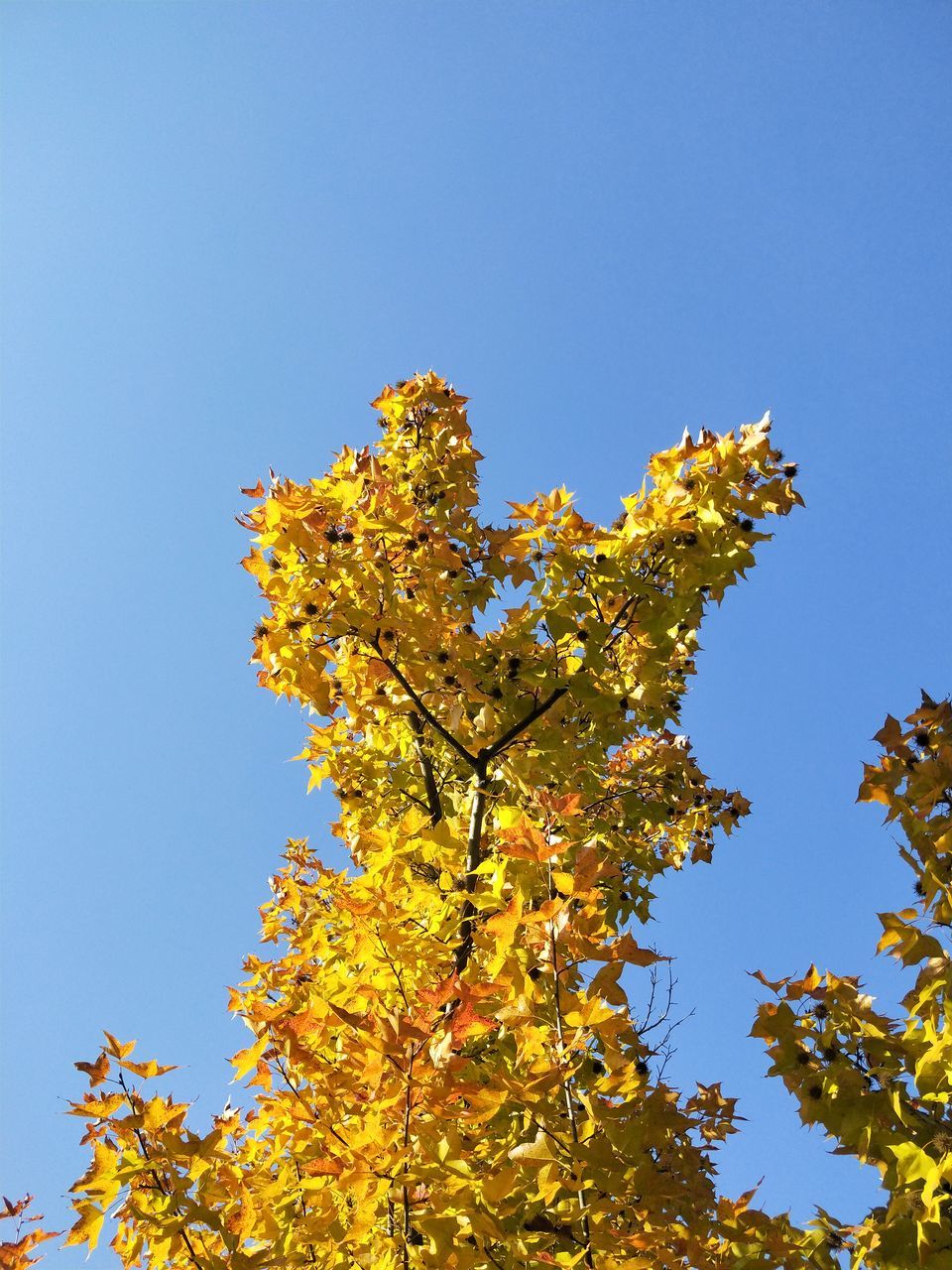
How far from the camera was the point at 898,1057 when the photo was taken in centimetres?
235

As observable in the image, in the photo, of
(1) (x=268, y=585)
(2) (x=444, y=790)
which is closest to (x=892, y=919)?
(1) (x=268, y=585)

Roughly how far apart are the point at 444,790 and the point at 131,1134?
3.01 meters

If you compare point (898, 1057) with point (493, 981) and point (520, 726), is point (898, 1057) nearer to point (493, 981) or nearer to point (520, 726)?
point (493, 981)

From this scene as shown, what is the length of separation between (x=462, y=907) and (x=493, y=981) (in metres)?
0.93

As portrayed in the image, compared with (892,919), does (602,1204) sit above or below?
below

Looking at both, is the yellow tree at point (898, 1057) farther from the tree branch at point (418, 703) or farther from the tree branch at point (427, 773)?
the tree branch at point (427, 773)

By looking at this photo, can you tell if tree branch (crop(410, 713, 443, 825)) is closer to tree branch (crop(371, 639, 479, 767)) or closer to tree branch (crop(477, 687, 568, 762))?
tree branch (crop(371, 639, 479, 767))

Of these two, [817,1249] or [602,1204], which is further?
[817,1249]

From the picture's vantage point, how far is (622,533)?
12.4 feet

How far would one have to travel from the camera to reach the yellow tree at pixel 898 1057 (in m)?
2.06

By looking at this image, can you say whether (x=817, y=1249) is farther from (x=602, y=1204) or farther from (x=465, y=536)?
(x=465, y=536)

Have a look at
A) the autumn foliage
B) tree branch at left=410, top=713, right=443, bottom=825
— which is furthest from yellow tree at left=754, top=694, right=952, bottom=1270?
tree branch at left=410, top=713, right=443, bottom=825

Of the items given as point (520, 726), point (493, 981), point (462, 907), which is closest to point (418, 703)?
point (520, 726)

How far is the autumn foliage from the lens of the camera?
2166mm
